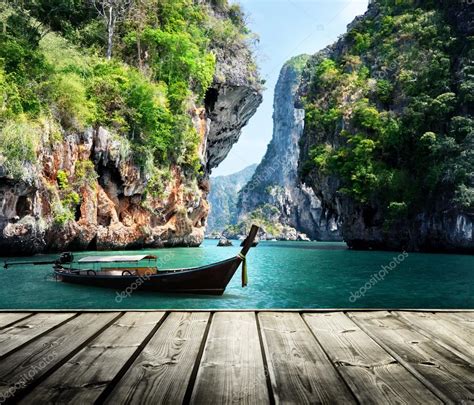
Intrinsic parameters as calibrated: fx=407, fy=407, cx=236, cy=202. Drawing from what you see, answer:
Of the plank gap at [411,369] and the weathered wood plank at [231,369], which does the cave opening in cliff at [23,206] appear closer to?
the weathered wood plank at [231,369]

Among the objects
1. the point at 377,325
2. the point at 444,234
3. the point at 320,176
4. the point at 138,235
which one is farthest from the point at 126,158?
the point at 377,325

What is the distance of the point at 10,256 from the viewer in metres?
21.2

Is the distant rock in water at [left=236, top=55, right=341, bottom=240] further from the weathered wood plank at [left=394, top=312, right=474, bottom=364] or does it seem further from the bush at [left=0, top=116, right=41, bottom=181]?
the weathered wood plank at [left=394, top=312, right=474, bottom=364]

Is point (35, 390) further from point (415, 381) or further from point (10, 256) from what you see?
point (10, 256)

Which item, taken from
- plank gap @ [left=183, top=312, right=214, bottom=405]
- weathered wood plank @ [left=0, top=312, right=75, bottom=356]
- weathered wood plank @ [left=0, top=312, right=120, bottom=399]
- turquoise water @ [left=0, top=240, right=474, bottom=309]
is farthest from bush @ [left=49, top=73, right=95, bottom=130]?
plank gap @ [left=183, top=312, right=214, bottom=405]

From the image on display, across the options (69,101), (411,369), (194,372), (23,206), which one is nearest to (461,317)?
(411,369)

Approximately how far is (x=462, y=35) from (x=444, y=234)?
1670cm

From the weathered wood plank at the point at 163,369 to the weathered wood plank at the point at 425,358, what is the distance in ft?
3.02

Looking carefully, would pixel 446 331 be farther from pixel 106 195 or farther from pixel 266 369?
pixel 106 195

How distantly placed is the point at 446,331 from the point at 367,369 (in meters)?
0.95

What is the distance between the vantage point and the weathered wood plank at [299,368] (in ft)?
4.62

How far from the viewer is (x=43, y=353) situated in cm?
185

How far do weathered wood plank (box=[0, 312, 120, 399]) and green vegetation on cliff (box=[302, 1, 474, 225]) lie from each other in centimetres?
3108

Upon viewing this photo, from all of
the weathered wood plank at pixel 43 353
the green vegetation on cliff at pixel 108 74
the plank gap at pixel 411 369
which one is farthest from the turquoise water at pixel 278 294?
the green vegetation on cliff at pixel 108 74
